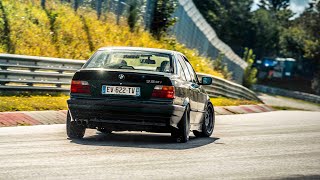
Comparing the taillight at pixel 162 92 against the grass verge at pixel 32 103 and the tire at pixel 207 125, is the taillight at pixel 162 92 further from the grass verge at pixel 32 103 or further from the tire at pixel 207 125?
the grass verge at pixel 32 103

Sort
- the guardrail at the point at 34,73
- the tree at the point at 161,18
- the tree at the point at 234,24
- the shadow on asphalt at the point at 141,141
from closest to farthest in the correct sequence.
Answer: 1. the shadow on asphalt at the point at 141,141
2. the guardrail at the point at 34,73
3. the tree at the point at 161,18
4. the tree at the point at 234,24

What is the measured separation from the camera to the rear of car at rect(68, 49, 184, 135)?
10609 mm

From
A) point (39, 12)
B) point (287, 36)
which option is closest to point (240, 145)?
point (39, 12)

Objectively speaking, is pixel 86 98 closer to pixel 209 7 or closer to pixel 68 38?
pixel 68 38

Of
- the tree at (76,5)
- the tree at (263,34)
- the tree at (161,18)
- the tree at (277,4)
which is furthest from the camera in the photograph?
the tree at (277,4)

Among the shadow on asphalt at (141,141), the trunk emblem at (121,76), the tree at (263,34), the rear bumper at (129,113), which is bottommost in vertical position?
the shadow on asphalt at (141,141)

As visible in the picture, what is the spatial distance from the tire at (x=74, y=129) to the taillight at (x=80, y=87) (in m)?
0.43

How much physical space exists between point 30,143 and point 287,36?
386 ft

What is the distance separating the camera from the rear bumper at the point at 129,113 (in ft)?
34.7

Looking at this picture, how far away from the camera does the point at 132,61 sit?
1139 centimetres

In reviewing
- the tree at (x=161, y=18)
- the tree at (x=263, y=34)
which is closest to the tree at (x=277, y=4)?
the tree at (x=263, y=34)

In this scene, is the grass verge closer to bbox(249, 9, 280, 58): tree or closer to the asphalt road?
the asphalt road

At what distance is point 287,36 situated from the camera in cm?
12550

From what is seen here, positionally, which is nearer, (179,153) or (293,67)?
(179,153)
